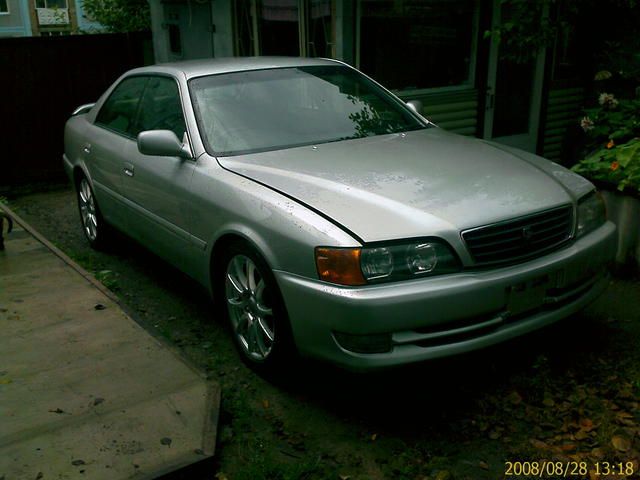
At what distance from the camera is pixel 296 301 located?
11.1ft

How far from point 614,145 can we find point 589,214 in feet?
8.17

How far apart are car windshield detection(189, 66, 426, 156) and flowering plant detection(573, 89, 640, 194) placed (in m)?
1.54

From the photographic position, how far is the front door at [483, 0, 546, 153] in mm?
8461

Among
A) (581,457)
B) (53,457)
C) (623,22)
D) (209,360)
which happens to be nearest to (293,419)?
(209,360)

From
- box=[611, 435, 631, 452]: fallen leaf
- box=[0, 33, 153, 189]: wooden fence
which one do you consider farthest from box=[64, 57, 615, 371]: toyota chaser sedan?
box=[0, 33, 153, 189]: wooden fence

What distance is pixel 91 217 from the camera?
20.5 ft

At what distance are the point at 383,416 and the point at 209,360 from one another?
120cm

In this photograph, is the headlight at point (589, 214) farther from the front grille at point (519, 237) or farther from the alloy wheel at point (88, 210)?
the alloy wheel at point (88, 210)

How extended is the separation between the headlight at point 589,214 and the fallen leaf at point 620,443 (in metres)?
1.06

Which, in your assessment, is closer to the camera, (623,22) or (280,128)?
(280,128)

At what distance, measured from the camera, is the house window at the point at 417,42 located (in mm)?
7508

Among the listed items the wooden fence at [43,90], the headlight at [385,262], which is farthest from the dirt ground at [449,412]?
the wooden fence at [43,90]

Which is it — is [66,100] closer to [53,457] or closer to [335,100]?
[335,100]

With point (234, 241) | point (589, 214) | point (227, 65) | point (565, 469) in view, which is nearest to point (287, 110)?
point (227, 65)
